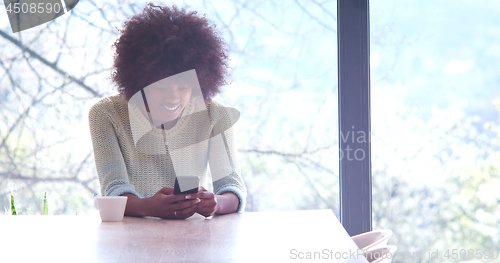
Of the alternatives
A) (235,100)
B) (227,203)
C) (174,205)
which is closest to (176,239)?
(174,205)

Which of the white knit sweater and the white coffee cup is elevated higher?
the white knit sweater

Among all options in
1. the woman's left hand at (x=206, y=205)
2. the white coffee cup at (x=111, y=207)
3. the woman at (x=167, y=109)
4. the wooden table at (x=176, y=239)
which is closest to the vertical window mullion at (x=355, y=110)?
the woman at (x=167, y=109)

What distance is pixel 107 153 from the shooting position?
1.38 metres

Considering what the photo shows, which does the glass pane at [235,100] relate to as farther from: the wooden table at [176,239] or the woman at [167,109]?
the wooden table at [176,239]

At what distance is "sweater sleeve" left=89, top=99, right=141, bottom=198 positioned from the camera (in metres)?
1.29

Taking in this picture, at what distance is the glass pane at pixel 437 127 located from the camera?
6.68 feet

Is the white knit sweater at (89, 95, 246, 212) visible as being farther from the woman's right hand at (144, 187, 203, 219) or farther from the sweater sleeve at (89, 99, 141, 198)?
the woman's right hand at (144, 187, 203, 219)

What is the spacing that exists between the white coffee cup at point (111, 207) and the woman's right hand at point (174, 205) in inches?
3.5

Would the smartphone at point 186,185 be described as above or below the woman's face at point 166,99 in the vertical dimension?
below

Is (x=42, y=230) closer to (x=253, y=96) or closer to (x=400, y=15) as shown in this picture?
(x=253, y=96)

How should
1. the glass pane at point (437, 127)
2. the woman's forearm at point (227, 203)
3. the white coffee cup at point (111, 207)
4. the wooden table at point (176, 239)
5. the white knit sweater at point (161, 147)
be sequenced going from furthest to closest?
1. the glass pane at point (437, 127)
2. the white knit sweater at point (161, 147)
3. the woman's forearm at point (227, 203)
4. the white coffee cup at point (111, 207)
5. the wooden table at point (176, 239)

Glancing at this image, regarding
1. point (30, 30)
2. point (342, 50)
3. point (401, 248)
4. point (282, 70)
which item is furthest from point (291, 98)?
point (30, 30)

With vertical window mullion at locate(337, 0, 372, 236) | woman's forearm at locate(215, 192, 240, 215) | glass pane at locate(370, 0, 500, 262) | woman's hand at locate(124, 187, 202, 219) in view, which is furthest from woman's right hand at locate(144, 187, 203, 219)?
glass pane at locate(370, 0, 500, 262)

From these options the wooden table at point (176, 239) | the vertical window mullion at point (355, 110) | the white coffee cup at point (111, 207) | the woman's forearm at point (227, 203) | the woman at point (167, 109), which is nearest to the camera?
the wooden table at point (176, 239)
